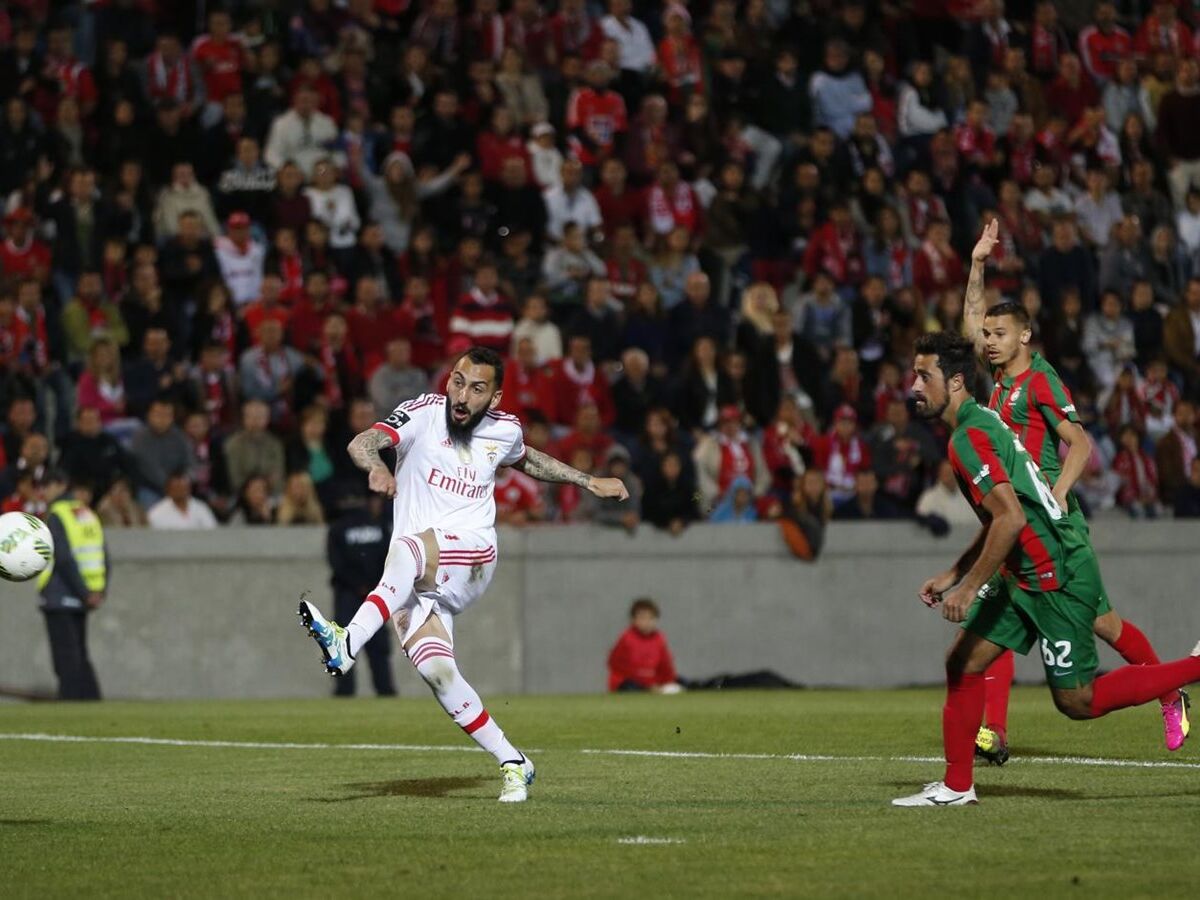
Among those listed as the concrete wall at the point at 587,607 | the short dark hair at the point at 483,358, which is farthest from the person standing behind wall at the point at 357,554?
the short dark hair at the point at 483,358

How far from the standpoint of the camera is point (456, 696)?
1031 centimetres

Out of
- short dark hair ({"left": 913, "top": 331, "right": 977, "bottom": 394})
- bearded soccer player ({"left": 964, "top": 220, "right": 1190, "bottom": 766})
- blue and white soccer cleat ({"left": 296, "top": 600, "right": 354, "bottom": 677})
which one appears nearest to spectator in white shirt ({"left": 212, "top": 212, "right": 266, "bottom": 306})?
bearded soccer player ({"left": 964, "top": 220, "right": 1190, "bottom": 766})

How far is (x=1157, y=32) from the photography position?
29.0 metres

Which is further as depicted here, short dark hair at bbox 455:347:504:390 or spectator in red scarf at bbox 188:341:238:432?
spectator in red scarf at bbox 188:341:238:432

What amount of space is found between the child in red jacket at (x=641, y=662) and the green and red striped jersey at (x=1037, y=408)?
9.80m

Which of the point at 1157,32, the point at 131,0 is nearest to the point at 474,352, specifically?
the point at 131,0

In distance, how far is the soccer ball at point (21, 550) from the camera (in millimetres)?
9477

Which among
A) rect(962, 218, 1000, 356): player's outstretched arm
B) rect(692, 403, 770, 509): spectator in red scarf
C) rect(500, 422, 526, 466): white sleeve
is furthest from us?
rect(692, 403, 770, 509): spectator in red scarf

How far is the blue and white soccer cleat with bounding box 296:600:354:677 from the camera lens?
31.6 feet

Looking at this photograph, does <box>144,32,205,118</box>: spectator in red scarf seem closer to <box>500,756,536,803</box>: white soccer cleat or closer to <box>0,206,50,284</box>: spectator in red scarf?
<box>0,206,50,284</box>: spectator in red scarf

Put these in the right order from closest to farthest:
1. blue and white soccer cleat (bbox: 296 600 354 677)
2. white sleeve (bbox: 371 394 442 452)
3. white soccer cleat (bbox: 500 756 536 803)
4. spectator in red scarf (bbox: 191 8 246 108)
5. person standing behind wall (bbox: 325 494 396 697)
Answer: blue and white soccer cleat (bbox: 296 600 354 677), white soccer cleat (bbox: 500 756 536 803), white sleeve (bbox: 371 394 442 452), person standing behind wall (bbox: 325 494 396 697), spectator in red scarf (bbox: 191 8 246 108)

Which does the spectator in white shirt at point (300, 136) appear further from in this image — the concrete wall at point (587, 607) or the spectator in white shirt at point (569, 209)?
the concrete wall at point (587, 607)

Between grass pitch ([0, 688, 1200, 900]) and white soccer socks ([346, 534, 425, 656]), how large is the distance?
821mm

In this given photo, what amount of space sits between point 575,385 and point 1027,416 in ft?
36.2
